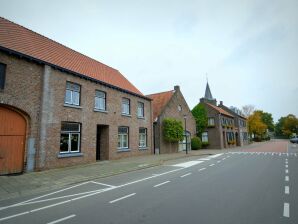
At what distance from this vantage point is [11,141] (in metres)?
11.0

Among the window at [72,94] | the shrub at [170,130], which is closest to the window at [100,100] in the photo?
the window at [72,94]

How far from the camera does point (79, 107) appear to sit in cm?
1473

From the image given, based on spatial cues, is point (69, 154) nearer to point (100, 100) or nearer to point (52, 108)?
point (52, 108)

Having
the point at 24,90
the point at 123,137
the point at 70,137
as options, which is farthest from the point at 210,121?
the point at 24,90

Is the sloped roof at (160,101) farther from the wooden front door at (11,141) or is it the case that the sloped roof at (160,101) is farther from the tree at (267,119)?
the tree at (267,119)

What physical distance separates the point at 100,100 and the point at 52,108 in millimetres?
4645

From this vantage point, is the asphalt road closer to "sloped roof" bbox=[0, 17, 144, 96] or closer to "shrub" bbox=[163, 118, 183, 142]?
"sloped roof" bbox=[0, 17, 144, 96]

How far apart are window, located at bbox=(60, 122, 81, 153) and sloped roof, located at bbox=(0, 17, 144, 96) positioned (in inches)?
148

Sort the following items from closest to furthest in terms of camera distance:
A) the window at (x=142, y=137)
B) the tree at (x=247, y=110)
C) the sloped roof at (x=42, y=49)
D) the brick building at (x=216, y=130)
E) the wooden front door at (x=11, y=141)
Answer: the wooden front door at (x=11, y=141)
the sloped roof at (x=42, y=49)
the window at (x=142, y=137)
the brick building at (x=216, y=130)
the tree at (x=247, y=110)

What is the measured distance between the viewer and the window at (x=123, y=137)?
61.0 feet

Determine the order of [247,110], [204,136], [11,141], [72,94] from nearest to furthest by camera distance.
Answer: [11,141]
[72,94]
[204,136]
[247,110]

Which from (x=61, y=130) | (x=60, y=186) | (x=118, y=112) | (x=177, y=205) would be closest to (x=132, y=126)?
(x=118, y=112)

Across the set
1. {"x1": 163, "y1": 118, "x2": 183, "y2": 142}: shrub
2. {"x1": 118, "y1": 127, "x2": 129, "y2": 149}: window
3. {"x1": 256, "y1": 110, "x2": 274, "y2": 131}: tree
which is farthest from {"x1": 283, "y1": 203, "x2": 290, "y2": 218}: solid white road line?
{"x1": 256, "y1": 110, "x2": 274, "y2": 131}: tree

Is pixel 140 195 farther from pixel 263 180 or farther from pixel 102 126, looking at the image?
pixel 102 126
